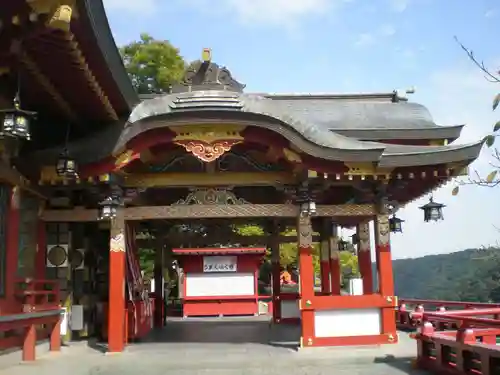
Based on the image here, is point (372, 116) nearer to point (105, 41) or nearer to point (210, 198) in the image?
point (210, 198)

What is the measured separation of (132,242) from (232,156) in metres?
3.41

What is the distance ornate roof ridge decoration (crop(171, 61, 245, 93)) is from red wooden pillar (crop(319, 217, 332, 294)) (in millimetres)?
5788

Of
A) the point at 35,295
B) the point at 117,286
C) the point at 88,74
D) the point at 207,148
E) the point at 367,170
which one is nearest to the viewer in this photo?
the point at 88,74

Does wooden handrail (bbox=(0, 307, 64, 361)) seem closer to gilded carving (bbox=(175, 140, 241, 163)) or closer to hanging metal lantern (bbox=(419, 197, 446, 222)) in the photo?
gilded carving (bbox=(175, 140, 241, 163))

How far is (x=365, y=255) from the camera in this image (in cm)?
1464

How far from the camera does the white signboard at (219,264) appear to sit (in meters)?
24.5

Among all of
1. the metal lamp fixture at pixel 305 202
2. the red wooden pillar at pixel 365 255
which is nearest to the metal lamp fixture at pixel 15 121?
the metal lamp fixture at pixel 305 202

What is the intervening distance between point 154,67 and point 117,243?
21.1m

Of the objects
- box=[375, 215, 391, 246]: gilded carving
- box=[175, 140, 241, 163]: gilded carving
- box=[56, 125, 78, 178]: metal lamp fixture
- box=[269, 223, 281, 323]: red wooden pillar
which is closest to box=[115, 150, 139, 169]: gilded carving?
box=[56, 125, 78, 178]: metal lamp fixture

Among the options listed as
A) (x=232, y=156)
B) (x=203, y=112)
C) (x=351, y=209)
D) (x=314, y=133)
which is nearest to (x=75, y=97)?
(x=203, y=112)

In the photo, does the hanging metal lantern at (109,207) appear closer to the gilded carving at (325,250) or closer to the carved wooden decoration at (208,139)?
the carved wooden decoration at (208,139)

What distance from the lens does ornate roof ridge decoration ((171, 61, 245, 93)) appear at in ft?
36.6

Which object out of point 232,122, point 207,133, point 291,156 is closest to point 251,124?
point 232,122

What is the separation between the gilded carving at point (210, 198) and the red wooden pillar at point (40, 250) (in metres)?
2.81
